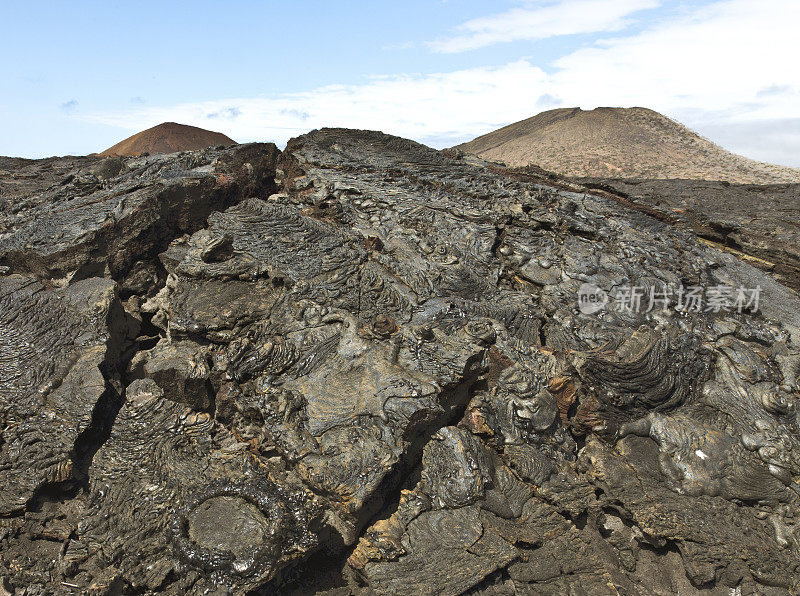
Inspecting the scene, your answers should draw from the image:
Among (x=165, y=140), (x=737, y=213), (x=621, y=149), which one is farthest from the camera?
(x=165, y=140)

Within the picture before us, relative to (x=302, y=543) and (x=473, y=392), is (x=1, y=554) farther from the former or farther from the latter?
(x=473, y=392)

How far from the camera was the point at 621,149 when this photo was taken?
1325 cm

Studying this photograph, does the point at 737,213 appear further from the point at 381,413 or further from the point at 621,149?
the point at 621,149

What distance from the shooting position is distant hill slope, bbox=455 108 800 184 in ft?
36.5

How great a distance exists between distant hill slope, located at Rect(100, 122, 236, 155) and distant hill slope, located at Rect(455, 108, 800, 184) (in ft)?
28.1

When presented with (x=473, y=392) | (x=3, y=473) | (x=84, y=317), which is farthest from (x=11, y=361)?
(x=473, y=392)

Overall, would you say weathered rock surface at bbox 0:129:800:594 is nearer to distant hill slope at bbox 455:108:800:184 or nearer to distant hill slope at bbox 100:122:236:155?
distant hill slope at bbox 455:108:800:184

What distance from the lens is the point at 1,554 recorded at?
2770 millimetres

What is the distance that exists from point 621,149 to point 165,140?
43.4 ft

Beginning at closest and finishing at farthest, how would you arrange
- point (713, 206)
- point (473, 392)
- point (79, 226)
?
point (473, 392), point (79, 226), point (713, 206)

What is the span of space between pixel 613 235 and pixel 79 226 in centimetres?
485

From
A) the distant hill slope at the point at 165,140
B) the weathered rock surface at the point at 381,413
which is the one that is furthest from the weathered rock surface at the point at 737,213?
the distant hill slope at the point at 165,140

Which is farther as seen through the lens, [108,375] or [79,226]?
[79,226]

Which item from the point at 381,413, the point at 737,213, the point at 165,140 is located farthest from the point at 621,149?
the point at 165,140
